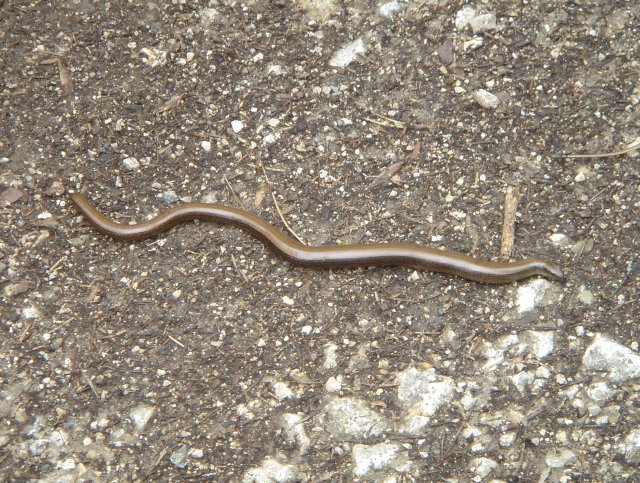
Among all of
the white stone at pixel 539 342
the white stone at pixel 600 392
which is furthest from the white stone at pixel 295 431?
the white stone at pixel 600 392

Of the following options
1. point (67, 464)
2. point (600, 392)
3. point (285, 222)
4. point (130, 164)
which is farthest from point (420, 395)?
point (130, 164)

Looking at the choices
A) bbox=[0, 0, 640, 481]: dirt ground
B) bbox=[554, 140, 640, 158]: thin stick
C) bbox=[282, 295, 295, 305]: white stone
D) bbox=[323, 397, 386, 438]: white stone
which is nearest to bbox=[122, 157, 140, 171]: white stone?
bbox=[0, 0, 640, 481]: dirt ground

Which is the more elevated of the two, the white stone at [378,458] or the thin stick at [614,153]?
the thin stick at [614,153]

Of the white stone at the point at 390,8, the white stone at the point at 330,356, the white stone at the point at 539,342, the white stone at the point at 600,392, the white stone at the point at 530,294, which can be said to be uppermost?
the white stone at the point at 390,8

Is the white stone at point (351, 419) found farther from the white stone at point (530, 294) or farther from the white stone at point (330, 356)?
the white stone at point (530, 294)

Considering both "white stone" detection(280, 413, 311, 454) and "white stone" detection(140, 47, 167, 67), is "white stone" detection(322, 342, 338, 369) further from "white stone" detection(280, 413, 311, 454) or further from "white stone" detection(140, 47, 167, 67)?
"white stone" detection(140, 47, 167, 67)

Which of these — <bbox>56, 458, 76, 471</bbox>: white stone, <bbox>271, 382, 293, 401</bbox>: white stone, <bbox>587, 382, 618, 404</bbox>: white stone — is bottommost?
<bbox>56, 458, 76, 471</bbox>: white stone
